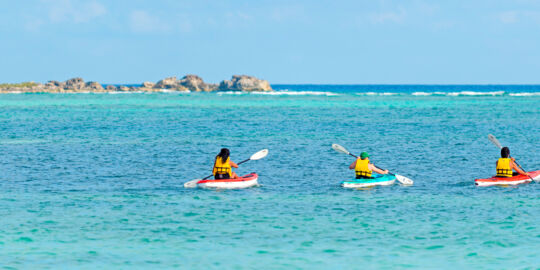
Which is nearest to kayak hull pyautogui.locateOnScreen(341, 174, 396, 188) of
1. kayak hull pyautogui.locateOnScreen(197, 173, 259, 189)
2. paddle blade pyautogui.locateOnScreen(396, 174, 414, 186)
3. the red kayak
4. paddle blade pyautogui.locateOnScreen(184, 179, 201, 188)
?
paddle blade pyautogui.locateOnScreen(396, 174, 414, 186)

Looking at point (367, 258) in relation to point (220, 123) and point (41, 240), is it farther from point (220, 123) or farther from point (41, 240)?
point (220, 123)

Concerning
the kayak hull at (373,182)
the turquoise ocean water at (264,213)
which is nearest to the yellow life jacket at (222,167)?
the turquoise ocean water at (264,213)

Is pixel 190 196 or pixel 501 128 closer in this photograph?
pixel 190 196

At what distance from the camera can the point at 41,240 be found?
17391 millimetres

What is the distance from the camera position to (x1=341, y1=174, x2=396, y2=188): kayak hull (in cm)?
2512

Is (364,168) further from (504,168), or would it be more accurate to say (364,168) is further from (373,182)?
A: (504,168)

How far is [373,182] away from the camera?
83.3 feet

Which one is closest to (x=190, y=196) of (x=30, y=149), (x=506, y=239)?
(x=506, y=239)

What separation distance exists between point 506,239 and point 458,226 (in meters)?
1.60

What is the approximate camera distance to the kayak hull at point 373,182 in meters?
25.1

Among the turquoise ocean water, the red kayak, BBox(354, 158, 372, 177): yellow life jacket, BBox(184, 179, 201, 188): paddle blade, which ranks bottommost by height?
the turquoise ocean water

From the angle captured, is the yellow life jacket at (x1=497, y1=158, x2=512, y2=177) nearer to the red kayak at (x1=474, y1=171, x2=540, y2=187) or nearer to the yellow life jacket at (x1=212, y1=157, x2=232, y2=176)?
the red kayak at (x1=474, y1=171, x2=540, y2=187)

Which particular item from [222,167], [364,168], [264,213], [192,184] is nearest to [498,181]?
[364,168]

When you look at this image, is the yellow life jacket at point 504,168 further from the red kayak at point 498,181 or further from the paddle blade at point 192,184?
the paddle blade at point 192,184
